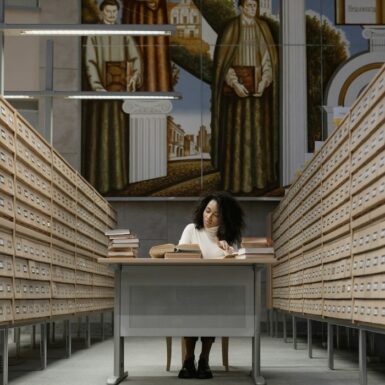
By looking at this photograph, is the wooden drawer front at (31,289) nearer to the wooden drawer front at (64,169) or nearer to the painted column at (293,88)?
the wooden drawer front at (64,169)

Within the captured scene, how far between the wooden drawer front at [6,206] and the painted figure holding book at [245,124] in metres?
8.86

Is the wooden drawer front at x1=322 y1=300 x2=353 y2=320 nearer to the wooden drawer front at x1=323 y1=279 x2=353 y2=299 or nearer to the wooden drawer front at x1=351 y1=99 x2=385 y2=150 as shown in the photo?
the wooden drawer front at x1=323 y1=279 x2=353 y2=299

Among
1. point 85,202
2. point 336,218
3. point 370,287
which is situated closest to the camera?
point 370,287

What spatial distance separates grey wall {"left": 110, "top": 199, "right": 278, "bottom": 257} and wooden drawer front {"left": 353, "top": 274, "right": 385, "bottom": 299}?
351 inches

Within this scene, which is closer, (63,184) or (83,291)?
(63,184)

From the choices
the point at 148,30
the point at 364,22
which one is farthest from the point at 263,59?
the point at 148,30

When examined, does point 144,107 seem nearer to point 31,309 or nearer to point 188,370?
point 31,309

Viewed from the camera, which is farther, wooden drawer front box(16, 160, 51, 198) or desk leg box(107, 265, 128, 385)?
wooden drawer front box(16, 160, 51, 198)

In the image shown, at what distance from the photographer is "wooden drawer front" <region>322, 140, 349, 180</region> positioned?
642 cm

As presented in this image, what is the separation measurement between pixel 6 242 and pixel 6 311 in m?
0.48

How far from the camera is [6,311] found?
5.76 metres

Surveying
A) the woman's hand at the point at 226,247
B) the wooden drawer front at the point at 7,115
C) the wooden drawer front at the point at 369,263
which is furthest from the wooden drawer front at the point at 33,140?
the wooden drawer front at the point at 369,263

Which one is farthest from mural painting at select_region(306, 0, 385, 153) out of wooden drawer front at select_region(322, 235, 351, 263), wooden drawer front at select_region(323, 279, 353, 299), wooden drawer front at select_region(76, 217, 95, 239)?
wooden drawer front at select_region(323, 279, 353, 299)

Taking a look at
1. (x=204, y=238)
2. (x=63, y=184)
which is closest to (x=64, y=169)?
(x=63, y=184)
